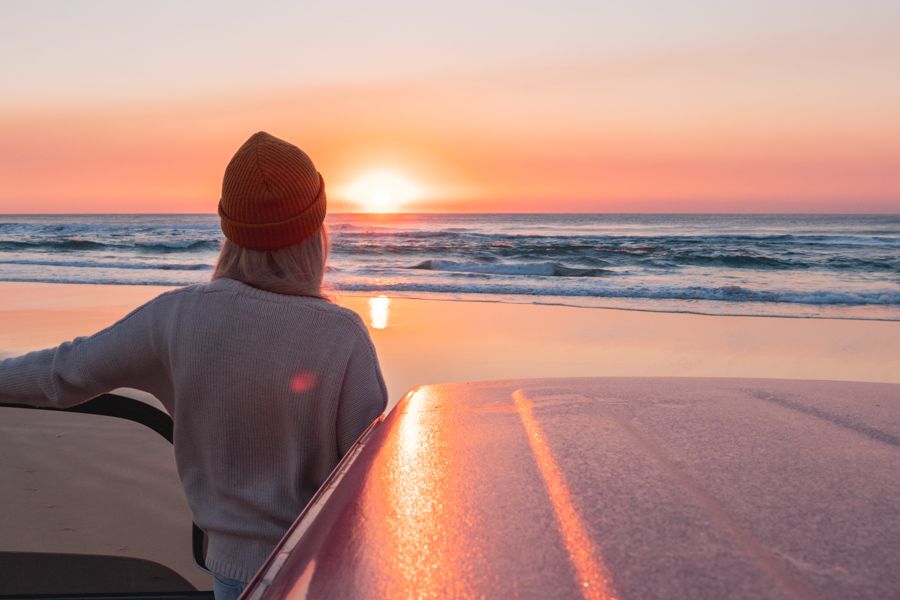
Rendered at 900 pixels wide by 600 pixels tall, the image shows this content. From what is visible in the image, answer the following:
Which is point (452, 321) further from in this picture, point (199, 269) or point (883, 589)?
point (199, 269)

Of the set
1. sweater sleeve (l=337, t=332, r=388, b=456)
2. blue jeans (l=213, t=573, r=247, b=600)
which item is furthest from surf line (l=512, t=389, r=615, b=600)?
blue jeans (l=213, t=573, r=247, b=600)

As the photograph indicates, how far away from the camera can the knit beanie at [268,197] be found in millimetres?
1667

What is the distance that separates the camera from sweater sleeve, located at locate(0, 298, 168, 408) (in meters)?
1.63

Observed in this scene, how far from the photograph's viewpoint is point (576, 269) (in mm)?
20844

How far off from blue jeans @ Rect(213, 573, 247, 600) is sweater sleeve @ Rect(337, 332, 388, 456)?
0.39 meters

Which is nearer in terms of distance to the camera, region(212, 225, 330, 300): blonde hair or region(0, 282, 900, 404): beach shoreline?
region(212, 225, 330, 300): blonde hair

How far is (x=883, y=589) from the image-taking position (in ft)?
2.82

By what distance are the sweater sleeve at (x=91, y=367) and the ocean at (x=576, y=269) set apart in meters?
11.1

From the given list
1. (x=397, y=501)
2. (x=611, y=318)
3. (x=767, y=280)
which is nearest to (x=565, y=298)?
(x=611, y=318)

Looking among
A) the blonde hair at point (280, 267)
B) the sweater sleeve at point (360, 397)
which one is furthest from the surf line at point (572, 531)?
the blonde hair at point (280, 267)

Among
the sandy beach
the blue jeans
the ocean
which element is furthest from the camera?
the ocean

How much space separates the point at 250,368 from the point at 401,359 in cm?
592

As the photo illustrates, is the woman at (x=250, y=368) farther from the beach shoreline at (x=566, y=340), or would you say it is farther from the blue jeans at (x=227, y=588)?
the beach shoreline at (x=566, y=340)

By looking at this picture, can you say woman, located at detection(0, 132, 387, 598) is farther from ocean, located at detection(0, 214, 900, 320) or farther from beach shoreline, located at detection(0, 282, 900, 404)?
ocean, located at detection(0, 214, 900, 320)
